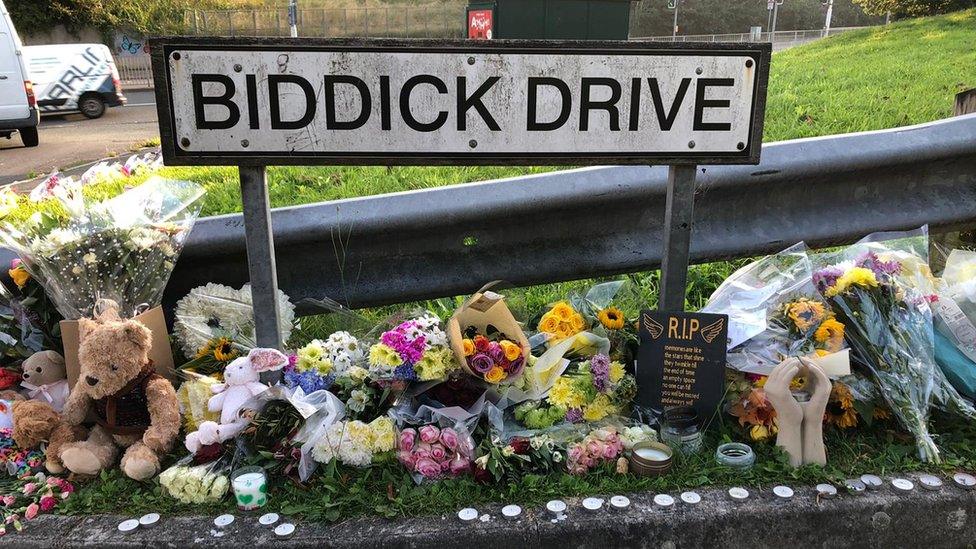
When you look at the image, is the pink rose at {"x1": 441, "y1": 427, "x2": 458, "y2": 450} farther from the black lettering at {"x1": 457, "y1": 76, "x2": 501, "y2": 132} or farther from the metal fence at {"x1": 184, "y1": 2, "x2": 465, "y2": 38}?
the metal fence at {"x1": 184, "y1": 2, "x2": 465, "y2": 38}

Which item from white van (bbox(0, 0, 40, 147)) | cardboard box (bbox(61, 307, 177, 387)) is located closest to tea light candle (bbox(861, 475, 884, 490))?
cardboard box (bbox(61, 307, 177, 387))

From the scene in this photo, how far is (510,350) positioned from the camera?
2416mm

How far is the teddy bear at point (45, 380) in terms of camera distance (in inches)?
103

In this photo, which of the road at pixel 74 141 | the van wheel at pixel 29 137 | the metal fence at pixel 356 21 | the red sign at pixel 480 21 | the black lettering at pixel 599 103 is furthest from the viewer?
the metal fence at pixel 356 21

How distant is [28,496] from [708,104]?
2.44m

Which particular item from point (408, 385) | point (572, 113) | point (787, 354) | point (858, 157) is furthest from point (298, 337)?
point (858, 157)

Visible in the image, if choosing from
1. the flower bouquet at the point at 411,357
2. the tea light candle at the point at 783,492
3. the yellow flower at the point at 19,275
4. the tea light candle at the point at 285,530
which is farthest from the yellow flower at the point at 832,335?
the yellow flower at the point at 19,275

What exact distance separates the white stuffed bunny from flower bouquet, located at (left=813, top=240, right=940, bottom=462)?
200cm

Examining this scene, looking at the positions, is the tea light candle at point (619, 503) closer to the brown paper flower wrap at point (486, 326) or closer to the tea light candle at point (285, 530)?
the brown paper flower wrap at point (486, 326)

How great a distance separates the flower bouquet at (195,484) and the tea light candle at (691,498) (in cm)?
135

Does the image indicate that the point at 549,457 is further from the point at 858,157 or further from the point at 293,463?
the point at 858,157

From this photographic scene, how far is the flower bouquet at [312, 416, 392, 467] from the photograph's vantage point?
2.24 meters

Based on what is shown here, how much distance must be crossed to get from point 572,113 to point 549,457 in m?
1.10

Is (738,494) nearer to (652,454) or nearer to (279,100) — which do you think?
(652,454)
